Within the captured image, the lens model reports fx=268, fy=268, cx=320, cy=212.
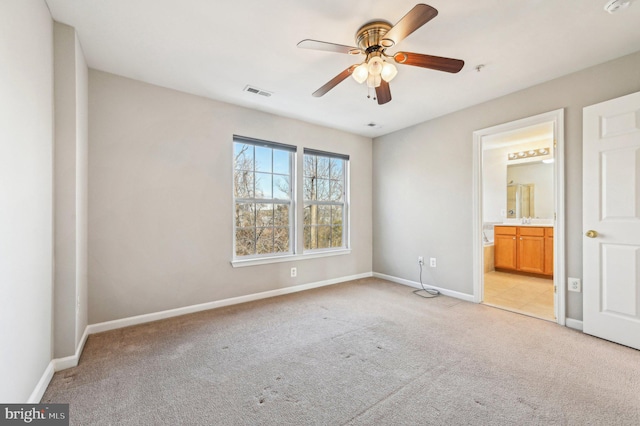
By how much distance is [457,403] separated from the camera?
1.59 m

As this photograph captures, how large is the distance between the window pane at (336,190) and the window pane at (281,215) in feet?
2.88

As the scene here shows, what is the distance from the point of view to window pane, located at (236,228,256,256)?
138 inches

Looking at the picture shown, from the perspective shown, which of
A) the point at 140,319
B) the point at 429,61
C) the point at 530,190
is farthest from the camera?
the point at 530,190

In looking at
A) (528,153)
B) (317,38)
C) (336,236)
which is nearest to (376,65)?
(317,38)

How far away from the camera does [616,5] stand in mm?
1774

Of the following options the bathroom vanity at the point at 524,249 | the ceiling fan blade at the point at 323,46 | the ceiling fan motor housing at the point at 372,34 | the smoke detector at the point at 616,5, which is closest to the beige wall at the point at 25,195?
the ceiling fan blade at the point at 323,46

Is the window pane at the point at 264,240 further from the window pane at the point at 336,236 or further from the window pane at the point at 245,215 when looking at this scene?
the window pane at the point at 336,236

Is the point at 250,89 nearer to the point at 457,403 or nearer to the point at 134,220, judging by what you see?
the point at 134,220

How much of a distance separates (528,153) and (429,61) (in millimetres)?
4995

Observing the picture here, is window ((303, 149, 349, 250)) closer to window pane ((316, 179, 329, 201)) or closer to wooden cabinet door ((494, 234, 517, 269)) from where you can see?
window pane ((316, 179, 329, 201))

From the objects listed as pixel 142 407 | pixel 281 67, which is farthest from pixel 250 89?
pixel 142 407

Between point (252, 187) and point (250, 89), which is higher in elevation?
point (250, 89)

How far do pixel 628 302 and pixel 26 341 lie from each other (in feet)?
14.2

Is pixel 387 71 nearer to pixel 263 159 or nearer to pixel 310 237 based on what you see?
pixel 263 159
